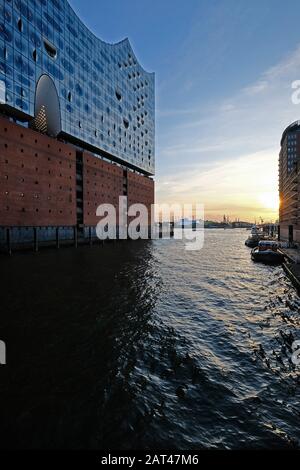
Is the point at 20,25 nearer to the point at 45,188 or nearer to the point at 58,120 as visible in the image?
the point at 58,120

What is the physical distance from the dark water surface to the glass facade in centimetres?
4771

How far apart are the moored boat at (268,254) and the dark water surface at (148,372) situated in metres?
18.2

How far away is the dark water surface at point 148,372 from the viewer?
5875 mm

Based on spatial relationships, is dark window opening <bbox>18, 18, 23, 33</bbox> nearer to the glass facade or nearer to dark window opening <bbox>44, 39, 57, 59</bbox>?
the glass facade

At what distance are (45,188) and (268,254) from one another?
44558 millimetres

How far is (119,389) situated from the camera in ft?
24.7

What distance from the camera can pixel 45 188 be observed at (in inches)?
2018

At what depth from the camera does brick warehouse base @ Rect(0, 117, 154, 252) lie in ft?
142

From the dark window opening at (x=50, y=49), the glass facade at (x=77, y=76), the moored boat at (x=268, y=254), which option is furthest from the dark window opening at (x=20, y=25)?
the moored boat at (x=268, y=254)

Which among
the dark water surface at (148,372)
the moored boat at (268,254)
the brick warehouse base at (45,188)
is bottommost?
the dark water surface at (148,372)

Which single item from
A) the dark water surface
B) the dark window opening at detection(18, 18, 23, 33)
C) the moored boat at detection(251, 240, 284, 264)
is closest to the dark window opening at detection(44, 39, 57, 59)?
the dark window opening at detection(18, 18, 23, 33)

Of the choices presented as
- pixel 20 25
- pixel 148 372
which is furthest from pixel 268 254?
pixel 20 25

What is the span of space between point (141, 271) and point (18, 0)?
192 feet

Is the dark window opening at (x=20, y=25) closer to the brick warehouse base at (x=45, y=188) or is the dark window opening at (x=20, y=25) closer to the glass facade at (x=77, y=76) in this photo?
the glass facade at (x=77, y=76)
